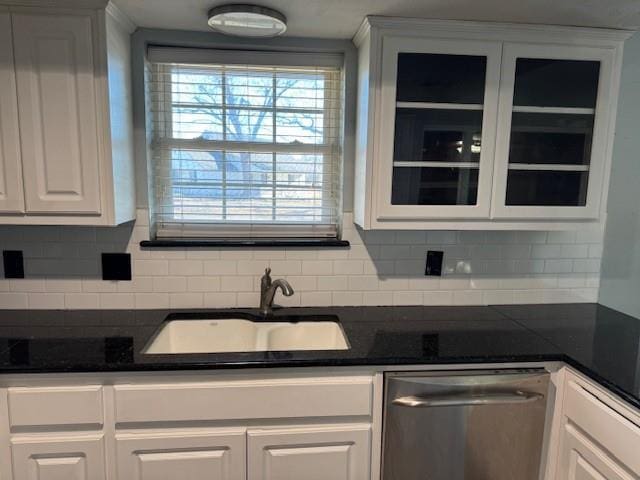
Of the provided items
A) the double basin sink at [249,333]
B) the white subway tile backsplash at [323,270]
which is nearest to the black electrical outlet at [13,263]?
the white subway tile backsplash at [323,270]

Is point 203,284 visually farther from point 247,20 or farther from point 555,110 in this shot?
point 555,110

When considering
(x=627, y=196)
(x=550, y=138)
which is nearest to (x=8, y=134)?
(x=550, y=138)

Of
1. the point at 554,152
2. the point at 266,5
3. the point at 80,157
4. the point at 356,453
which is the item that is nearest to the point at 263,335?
the point at 356,453

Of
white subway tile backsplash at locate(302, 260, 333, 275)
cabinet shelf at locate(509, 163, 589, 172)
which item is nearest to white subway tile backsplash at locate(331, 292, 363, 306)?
white subway tile backsplash at locate(302, 260, 333, 275)

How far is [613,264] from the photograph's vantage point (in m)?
2.13

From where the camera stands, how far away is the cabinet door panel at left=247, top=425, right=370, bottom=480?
1517 millimetres

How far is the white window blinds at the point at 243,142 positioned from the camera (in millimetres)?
1960

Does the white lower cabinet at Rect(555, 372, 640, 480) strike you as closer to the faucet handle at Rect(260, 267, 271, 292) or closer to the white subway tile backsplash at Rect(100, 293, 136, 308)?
the faucet handle at Rect(260, 267, 271, 292)

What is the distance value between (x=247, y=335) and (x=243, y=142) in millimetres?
887

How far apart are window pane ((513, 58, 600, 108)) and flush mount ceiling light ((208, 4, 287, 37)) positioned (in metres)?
0.97

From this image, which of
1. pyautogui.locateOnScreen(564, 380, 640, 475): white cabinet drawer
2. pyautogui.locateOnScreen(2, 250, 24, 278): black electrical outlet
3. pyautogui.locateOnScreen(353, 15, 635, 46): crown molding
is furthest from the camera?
pyautogui.locateOnScreen(2, 250, 24, 278): black electrical outlet

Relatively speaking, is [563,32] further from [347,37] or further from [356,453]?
[356,453]

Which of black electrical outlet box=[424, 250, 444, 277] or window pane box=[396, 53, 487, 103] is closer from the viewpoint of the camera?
window pane box=[396, 53, 487, 103]

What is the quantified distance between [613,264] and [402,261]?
3.44 ft
